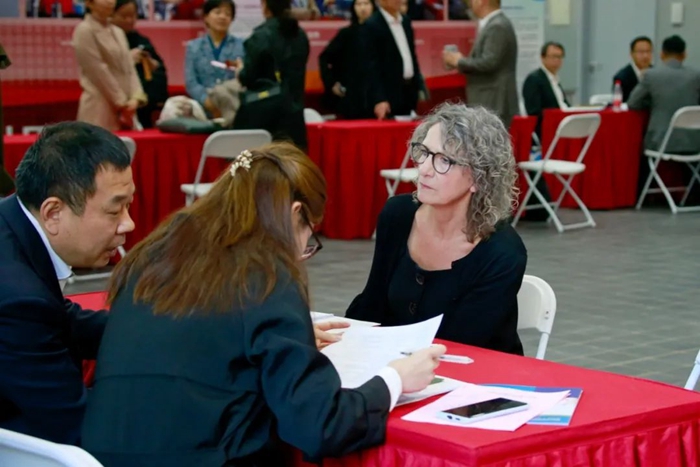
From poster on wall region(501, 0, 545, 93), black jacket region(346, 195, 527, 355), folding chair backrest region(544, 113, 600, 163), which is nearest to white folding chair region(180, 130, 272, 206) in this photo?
folding chair backrest region(544, 113, 600, 163)

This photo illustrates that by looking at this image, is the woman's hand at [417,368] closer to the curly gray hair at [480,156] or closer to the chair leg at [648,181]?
the curly gray hair at [480,156]

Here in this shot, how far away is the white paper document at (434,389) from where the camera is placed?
2.21 m

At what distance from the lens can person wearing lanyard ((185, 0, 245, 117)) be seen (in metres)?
7.88

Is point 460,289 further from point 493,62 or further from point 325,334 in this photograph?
point 493,62

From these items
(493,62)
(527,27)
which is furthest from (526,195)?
(527,27)

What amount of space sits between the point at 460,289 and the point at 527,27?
981 centimetres

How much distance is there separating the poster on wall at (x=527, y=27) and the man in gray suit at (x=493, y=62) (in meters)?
3.79

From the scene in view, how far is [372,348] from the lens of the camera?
2.51 meters

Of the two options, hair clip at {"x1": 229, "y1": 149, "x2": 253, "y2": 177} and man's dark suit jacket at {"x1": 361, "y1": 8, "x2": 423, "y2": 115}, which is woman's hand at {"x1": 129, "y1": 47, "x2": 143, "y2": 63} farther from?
hair clip at {"x1": 229, "y1": 149, "x2": 253, "y2": 177}

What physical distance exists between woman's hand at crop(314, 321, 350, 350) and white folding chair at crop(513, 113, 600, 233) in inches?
230

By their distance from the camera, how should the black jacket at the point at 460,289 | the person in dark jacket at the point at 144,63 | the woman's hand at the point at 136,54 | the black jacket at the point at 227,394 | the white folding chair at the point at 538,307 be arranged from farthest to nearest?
the woman's hand at the point at 136,54
the person in dark jacket at the point at 144,63
the white folding chair at the point at 538,307
the black jacket at the point at 460,289
the black jacket at the point at 227,394

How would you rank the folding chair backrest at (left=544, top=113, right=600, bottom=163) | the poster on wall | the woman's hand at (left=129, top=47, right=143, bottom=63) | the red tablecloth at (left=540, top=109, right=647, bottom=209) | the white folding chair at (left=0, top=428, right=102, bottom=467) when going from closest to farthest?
the white folding chair at (left=0, top=428, right=102, bottom=467), the folding chair backrest at (left=544, top=113, right=600, bottom=163), the woman's hand at (left=129, top=47, right=143, bottom=63), the red tablecloth at (left=540, top=109, right=647, bottom=209), the poster on wall

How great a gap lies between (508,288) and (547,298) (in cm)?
23

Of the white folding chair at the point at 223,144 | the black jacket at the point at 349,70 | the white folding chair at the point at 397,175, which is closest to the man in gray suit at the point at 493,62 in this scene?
the black jacket at the point at 349,70
